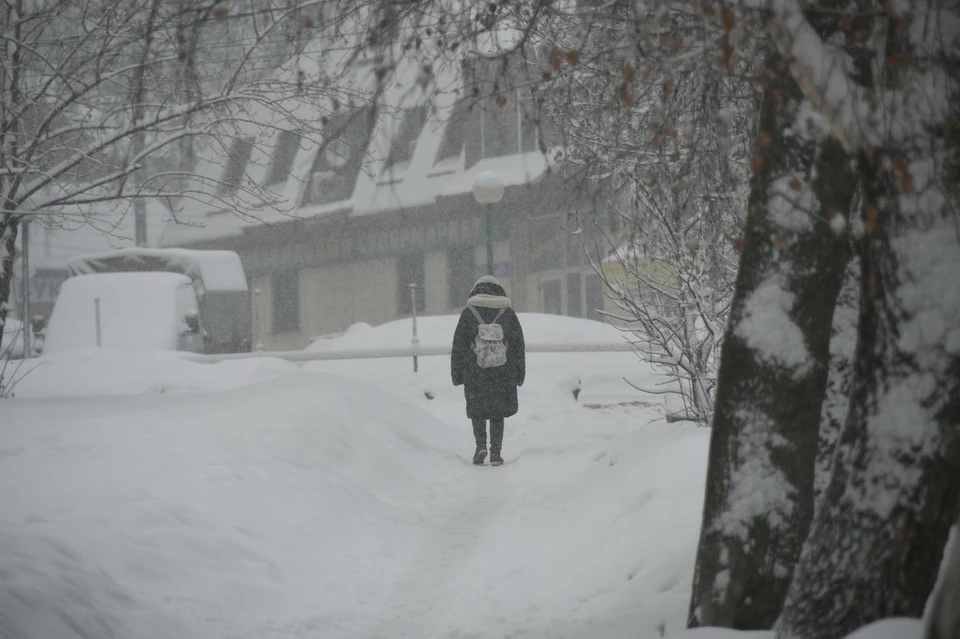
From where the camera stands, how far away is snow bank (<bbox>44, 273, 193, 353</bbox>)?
16781 millimetres

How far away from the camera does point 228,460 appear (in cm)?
722

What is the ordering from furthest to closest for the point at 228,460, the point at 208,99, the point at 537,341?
the point at 537,341 < the point at 208,99 < the point at 228,460

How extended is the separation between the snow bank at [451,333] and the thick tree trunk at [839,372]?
12583 millimetres

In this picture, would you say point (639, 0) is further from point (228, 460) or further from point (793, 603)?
point (228, 460)

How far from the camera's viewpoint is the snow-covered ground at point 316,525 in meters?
4.85

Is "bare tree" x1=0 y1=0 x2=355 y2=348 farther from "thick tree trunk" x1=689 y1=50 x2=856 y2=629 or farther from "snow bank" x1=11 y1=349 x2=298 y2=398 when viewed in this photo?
"snow bank" x1=11 y1=349 x2=298 y2=398

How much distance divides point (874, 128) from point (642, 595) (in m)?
2.77

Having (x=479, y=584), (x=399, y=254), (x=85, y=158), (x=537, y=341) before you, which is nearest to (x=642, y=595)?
(x=479, y=584)

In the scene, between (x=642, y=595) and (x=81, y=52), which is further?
(x=81, y=52)

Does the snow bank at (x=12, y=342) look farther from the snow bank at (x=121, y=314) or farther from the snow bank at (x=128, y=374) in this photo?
the snow bank at (x=121, y=314)

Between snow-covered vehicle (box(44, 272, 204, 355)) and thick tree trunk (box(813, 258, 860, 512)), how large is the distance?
13988 mm

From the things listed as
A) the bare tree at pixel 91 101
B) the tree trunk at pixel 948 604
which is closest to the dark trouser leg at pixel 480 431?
the bare tree at pixel 91 101

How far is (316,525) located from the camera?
22.3 ft

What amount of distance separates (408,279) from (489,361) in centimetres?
2035
